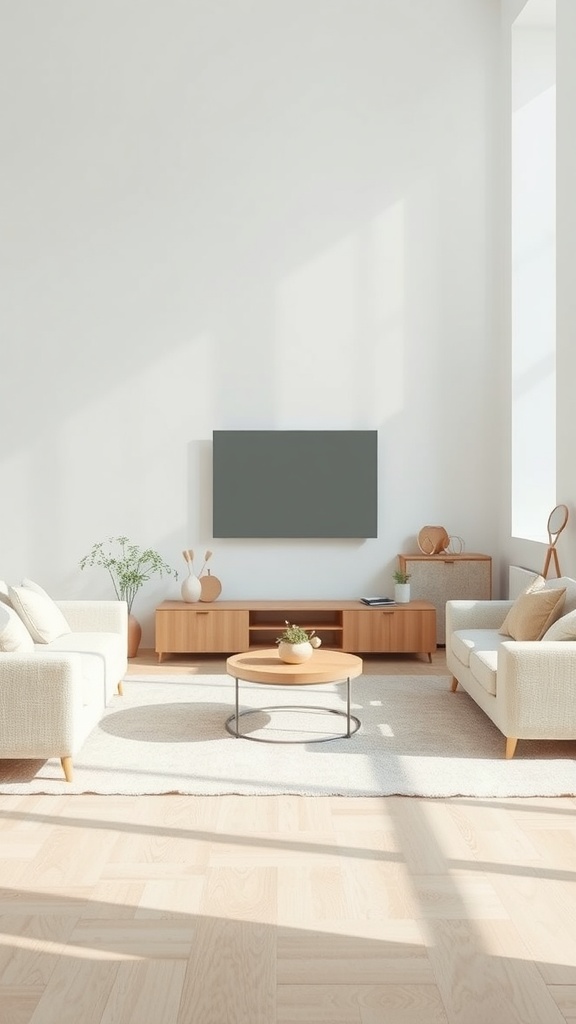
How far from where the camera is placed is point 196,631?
7.18m

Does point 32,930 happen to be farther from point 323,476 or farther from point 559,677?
point 323,476

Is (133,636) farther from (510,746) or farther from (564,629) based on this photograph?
(564,629)

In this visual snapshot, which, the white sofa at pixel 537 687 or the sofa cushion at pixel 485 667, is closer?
the white sofa at pixel 537 687

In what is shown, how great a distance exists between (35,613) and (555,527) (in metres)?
3.27

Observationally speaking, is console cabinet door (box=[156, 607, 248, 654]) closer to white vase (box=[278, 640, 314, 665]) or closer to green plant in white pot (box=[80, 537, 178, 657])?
green plant in white pot (box=[80, 537, 178, 657])

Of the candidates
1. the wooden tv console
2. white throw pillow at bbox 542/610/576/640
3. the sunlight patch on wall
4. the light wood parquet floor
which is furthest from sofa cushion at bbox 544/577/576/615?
the sunlight patch on wall

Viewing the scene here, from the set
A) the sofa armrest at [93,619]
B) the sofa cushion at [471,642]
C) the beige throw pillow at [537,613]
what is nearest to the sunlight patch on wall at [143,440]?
the sofa armrest at [93,619]

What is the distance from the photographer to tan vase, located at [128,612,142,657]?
736cm

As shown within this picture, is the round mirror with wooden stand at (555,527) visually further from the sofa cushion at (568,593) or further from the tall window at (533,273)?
the tall window at (533,273)

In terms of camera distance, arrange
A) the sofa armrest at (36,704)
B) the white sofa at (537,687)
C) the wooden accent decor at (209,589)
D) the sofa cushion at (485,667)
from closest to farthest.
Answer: the sofa armrest at (36,704), the white sofa at (537,687), the sofa cushion at (485,667), the wooden accent decor at (209,589)

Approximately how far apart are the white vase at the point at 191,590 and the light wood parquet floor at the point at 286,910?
3.41 m

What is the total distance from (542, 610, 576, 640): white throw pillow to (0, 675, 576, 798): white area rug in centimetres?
Answer: 56

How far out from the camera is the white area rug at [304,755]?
13.4 ft

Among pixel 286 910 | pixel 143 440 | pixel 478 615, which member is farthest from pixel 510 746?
pixel 143 440
